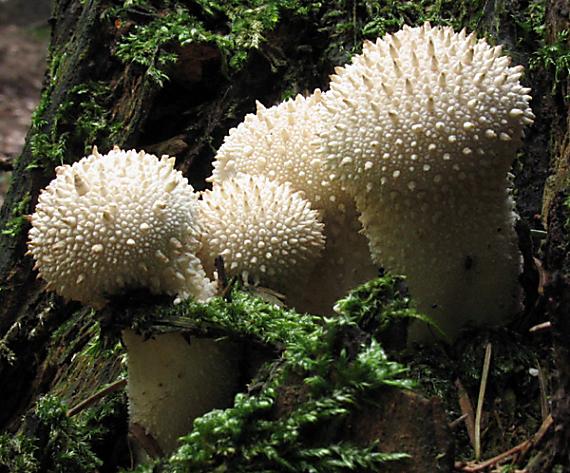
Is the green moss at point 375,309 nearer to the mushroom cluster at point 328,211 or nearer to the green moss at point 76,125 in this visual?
the mushroom cluster at point 328,211

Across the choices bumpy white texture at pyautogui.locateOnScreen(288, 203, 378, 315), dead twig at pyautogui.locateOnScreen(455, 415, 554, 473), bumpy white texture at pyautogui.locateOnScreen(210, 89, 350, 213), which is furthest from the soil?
dead twig at pyautogui.locateOnScreen(455, 415, 554, 473)

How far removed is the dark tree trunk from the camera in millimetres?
3527

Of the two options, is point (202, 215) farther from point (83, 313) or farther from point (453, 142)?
point (83, 313)

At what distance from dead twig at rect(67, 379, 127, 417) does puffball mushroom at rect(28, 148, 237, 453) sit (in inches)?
11.6

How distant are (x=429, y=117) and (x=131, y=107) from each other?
7.39 ft

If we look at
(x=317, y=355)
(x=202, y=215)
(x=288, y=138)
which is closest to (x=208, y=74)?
(x=288, y=138)

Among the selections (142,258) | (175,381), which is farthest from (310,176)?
(175,381)

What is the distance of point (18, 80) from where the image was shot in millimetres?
14867

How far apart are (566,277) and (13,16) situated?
62.1ft

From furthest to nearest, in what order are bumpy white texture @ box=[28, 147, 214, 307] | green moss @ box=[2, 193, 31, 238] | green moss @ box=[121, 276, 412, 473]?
1. green moss @ box=[2, 193, 31, 238]
2. bumpy white texture @ box=[28, 147, 214, 307]
3. green moss @ box=[121, 276, 412, 473]

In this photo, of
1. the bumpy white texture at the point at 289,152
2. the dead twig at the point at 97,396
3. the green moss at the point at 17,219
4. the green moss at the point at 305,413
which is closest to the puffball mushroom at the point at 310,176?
the bumpy white texture at the point at 289,152

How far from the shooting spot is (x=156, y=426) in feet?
8.50

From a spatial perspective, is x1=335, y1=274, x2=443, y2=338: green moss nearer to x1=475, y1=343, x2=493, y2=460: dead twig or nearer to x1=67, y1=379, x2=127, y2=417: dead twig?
x1=475, y1=343, x2=493, y2=460: dead twig

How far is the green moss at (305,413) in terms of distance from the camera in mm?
1896
